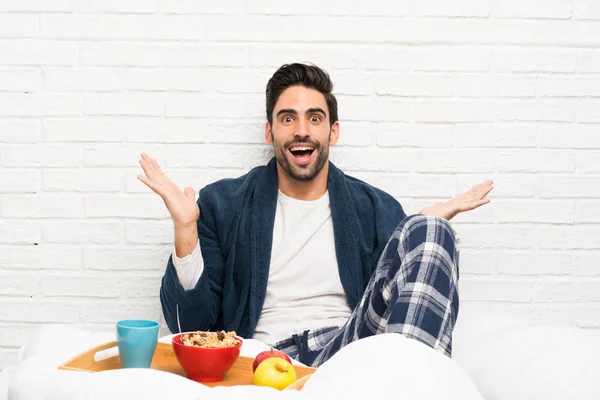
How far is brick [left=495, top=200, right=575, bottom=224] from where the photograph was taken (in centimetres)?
234

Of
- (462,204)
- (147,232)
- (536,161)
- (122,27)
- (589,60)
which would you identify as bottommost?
(147,232)

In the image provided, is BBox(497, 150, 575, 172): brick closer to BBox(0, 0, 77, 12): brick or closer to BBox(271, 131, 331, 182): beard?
BBox(271, 131, 331, 182): beard

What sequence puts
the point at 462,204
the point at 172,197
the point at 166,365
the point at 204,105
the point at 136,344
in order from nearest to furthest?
the point at 136,344, the point at 166,365, the point at 172,197, the point at 462,204, the point at 204,105

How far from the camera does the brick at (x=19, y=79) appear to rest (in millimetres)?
2252

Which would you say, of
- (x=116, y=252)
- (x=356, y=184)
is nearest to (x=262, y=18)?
(x=356, y=184)

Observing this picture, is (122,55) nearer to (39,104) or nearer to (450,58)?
(39,104)

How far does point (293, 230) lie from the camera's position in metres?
2.16

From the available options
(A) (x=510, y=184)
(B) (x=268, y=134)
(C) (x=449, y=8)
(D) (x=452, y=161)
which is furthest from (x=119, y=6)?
(A) (x=510, y=184)

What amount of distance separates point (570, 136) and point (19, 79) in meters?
1.89

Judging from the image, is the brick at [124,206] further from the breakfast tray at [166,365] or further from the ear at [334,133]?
the breakfast tray at [166,365]

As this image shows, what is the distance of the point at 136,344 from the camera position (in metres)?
1.35

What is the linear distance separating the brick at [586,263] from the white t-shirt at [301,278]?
86 cm

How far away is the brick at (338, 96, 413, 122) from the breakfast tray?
1048 mm

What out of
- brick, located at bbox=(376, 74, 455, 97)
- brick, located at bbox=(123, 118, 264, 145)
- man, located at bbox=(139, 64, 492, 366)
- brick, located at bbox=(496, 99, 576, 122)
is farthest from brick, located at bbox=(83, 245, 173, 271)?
brick, located at bbox=(496, 99, 576, 122)
